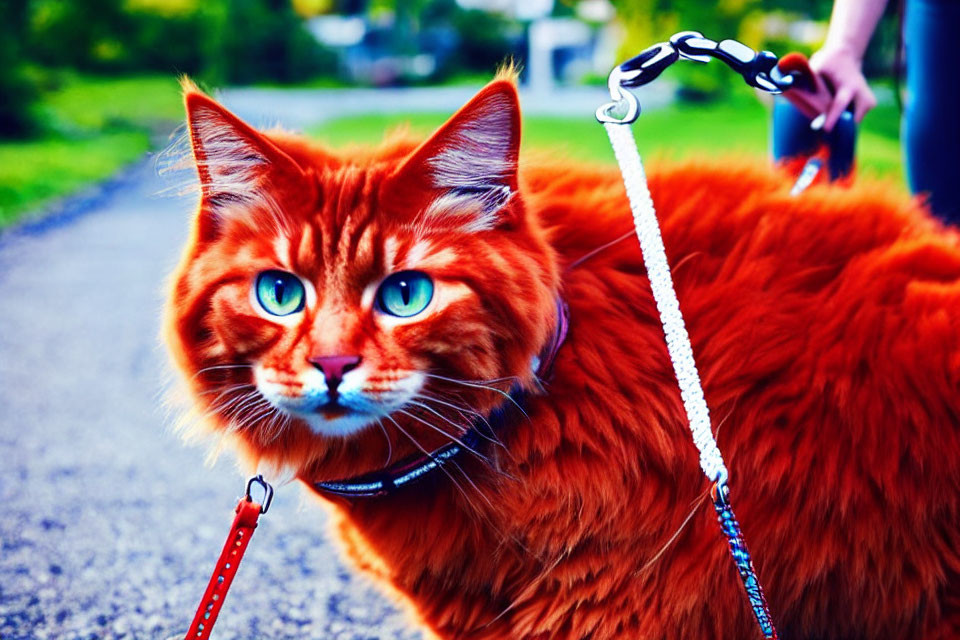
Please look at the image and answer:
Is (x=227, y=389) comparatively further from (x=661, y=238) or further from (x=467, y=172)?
(x=661, y=238)

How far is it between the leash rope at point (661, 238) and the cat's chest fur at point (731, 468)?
90 mm

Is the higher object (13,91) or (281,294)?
(281,294)

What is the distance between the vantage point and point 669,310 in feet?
4.36

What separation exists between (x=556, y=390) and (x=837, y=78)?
1.08 m

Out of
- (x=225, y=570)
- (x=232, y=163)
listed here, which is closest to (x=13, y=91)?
(x=232, y=163)

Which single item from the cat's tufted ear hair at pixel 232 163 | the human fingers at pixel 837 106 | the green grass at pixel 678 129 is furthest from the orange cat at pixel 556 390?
the green grass at pixel 678 129

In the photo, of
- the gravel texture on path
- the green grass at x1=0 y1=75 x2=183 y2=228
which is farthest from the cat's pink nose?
the green grass at x1=0 y1=75 x2=183 y2=228

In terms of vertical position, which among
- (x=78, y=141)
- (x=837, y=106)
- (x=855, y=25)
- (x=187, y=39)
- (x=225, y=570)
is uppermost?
(x=855, y=25)

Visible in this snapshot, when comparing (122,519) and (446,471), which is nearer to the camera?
(446,471)

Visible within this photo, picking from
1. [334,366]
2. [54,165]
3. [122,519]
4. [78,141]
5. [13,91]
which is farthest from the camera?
[78,141]

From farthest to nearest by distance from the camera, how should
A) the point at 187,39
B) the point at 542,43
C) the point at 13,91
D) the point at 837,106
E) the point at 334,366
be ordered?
the point at 187,39
the point at 542,43
the point at 13,91
the point at 837,106
the point at 334,366

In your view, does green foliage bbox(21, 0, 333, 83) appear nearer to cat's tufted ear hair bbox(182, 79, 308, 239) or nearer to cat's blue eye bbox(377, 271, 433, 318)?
cat's tufted ear hair bbox(182, 79, 308, 239)

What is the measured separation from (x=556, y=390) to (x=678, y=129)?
1076 cm

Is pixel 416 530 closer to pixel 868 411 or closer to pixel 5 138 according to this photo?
pixel 868 411
